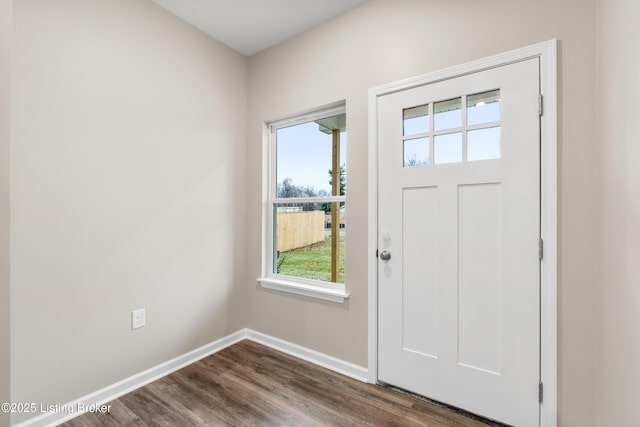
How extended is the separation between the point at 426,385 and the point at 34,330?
7.37 ft

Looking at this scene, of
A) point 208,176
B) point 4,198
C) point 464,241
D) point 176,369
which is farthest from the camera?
point 208,176

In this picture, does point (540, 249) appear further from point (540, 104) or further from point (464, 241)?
point (540, 104)

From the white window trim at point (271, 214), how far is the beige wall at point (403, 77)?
65mm

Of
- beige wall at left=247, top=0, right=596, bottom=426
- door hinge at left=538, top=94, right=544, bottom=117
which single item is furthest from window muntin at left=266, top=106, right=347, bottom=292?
door hinge at left=538, top=94, right=544, bottom=117

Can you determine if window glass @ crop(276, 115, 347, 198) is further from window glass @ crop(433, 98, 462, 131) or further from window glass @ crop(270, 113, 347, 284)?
window glass @ crop(433, 98, 462, 131)

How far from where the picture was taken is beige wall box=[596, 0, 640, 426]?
100 centimetres

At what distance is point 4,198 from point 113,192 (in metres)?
0.73

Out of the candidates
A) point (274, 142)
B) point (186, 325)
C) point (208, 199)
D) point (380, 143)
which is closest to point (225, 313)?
point (186, 325)

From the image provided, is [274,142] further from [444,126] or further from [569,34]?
[569,34]

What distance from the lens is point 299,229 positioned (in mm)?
2641

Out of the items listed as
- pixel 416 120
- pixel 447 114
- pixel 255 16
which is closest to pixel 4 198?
pixel 255 16

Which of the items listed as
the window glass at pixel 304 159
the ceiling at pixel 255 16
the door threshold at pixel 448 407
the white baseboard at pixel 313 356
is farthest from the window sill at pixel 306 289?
the ceiling at pixel 255 16

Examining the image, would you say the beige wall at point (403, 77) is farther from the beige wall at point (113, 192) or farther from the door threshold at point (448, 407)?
the beige wall at point (113, 192)

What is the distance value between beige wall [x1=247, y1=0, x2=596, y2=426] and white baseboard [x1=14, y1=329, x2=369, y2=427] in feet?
0.22
